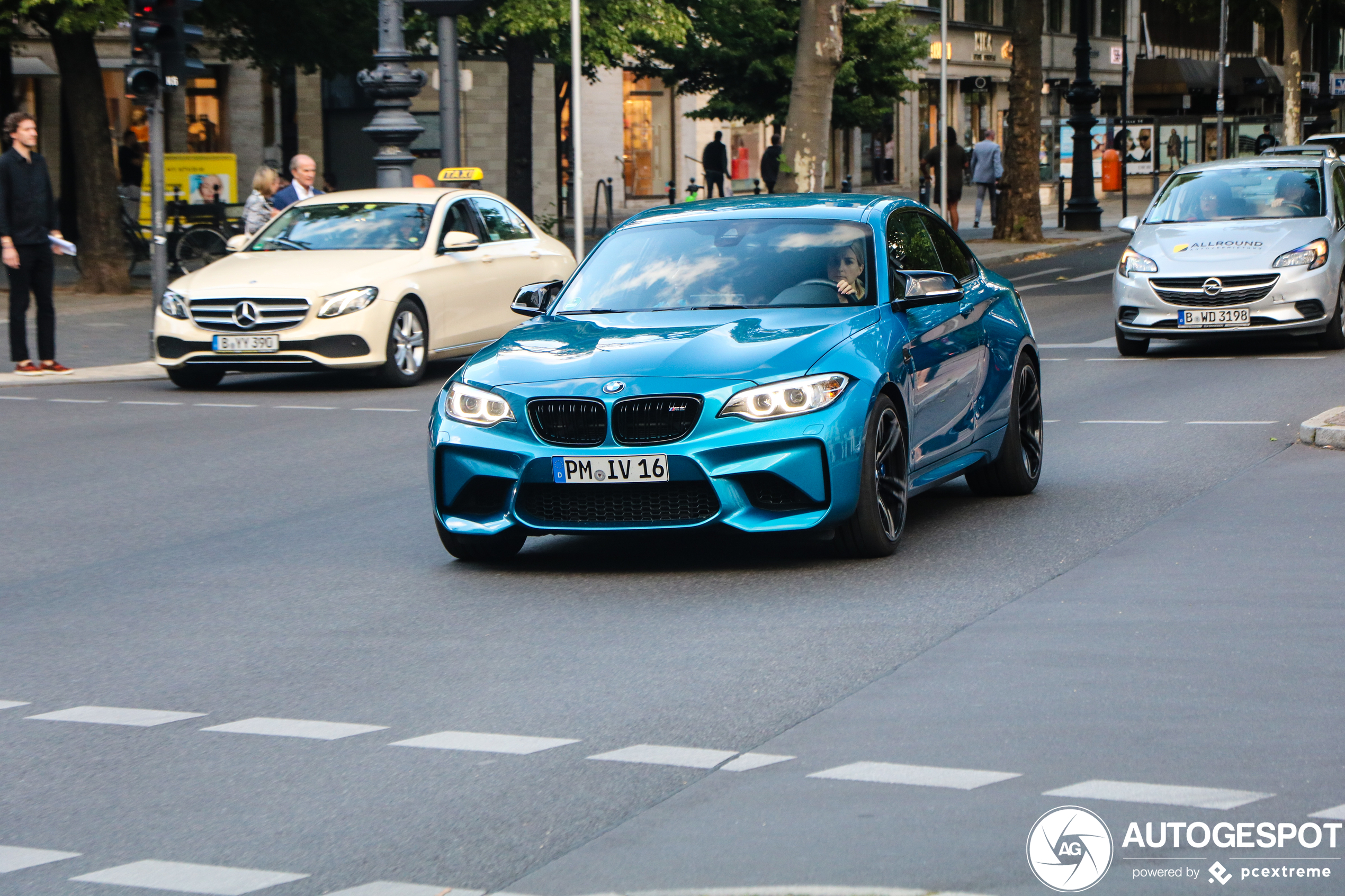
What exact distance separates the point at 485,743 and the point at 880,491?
3.05 meters

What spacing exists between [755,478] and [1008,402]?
245cm

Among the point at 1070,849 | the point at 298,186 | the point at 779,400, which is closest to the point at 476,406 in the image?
the point at 779,400

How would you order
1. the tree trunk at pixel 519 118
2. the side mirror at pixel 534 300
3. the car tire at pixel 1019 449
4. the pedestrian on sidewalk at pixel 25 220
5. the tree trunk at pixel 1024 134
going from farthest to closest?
the tree trunk at pixel 1024 134, the tree trunk at pixel 519 118, the pedestrian on sidewalk at pixel 25 220, the car tire at pixel 1019 449, the side mirror at pixel 534 300

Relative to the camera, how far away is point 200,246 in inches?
1125

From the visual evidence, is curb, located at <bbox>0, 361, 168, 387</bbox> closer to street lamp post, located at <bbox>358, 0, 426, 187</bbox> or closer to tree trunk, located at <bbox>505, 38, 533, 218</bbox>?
street lamp post, located at <bbox>358, 0, 426, 187</bbox>

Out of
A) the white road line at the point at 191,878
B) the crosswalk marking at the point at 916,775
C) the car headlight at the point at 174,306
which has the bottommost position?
the white road line at the point at 191,878

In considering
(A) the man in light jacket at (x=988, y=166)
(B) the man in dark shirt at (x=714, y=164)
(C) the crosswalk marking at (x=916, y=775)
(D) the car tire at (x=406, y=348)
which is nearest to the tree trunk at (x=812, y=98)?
(A) the man in light jacket at (x=988, y=166)

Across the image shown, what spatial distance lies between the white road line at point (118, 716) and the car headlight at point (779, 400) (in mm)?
2546

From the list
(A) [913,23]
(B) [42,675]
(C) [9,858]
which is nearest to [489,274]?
(B) [42,675]

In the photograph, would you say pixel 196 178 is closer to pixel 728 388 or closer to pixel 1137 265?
pixel 1137 265

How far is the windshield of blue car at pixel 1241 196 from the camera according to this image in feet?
60.2

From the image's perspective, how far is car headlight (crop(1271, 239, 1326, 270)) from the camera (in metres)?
17.2

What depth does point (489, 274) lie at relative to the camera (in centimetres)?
1762

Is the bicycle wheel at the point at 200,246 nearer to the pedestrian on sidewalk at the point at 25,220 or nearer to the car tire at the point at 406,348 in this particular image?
the pedestrian on sidewalk at the point at 25,220
